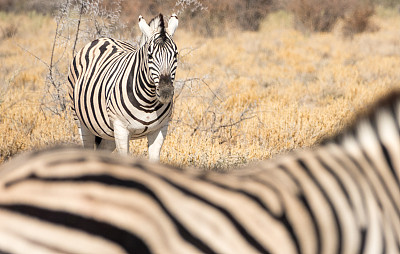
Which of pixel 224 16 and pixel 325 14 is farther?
pixel 224 16

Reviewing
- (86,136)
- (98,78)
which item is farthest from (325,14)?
(98,78)

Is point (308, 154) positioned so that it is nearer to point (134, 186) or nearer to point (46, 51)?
point (134, 186)

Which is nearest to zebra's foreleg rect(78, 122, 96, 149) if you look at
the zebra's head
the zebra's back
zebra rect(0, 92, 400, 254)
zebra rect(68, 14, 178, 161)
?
the zebra's back

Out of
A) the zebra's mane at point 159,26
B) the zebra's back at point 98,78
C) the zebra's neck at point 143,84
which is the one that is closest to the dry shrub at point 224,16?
the zebra's back at point 98,78

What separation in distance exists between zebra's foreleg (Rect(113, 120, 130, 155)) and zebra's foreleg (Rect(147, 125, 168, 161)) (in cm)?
24

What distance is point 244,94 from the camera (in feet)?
25.5

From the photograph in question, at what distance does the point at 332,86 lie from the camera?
8.89 meters

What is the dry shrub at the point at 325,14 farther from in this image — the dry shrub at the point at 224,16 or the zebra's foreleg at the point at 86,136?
the zebra's foreleg at the point at 86,136

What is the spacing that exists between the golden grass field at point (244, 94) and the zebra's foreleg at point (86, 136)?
1.29ft

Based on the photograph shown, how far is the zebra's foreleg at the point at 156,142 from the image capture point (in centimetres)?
383

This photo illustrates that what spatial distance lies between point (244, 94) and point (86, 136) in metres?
3.66

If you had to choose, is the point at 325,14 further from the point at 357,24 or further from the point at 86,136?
the point at 86,136

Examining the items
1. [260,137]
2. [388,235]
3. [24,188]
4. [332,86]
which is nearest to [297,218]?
[388,235]

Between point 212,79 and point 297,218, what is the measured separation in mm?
8395
